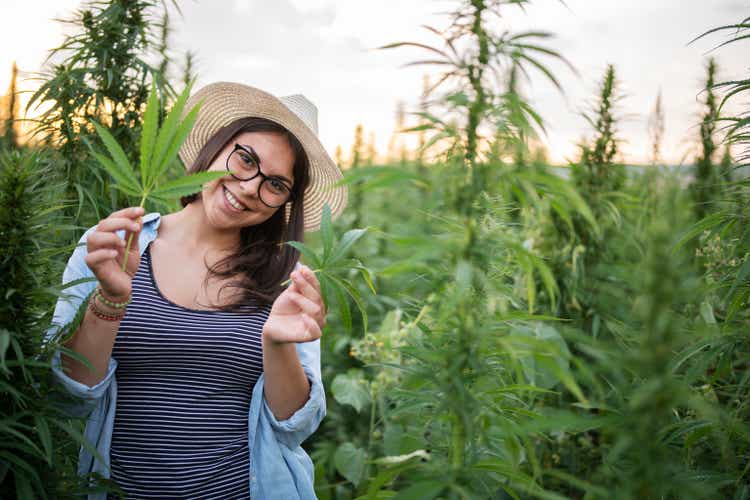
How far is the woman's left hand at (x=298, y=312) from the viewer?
1255mm

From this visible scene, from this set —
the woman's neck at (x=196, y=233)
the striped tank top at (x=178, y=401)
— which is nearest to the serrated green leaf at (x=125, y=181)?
the striped tank top at (x=178, y=401)

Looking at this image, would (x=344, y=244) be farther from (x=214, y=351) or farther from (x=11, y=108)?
(x=11, y=108)

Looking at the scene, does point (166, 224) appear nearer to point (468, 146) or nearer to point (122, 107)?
point (122, 107)

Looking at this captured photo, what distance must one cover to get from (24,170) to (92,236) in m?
0.17

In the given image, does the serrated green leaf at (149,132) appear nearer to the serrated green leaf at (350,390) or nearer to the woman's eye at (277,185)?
the woman's eye at (277,185)

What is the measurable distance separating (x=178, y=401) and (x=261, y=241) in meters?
0.57

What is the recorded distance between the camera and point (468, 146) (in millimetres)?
808

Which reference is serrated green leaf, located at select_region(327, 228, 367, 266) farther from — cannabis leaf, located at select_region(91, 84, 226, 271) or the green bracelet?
the green bracelet

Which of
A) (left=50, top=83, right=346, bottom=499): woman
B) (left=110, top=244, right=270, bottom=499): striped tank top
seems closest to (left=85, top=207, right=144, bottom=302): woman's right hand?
(left=50, top=83, right=346, bottom=499): woman

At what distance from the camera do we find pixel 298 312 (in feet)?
4.45

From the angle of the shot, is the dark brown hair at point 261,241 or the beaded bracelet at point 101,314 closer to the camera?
the beaded bracelet at point 101,314

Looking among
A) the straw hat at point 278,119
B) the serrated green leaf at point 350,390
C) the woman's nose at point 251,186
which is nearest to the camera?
the woman's nose at point 251,186

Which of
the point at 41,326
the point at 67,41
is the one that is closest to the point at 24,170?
the point at 41,326

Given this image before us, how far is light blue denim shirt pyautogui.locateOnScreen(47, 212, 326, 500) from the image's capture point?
150cm
